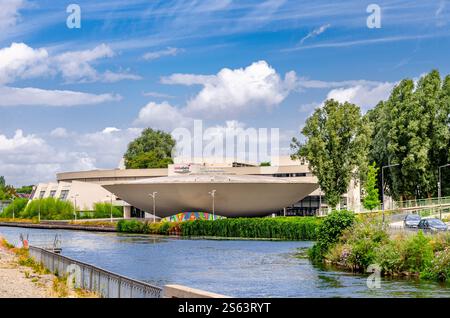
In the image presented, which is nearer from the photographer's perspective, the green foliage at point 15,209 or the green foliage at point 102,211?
the green foliage at point 102,211

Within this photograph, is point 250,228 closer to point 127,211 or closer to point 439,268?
point 439,268

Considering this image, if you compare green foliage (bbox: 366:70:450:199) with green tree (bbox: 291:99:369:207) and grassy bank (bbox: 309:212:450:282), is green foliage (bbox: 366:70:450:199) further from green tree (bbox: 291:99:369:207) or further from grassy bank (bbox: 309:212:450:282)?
grassy bank (bbox: 309:212:450:282)

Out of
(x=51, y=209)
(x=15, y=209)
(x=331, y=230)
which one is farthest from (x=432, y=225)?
(x=15, y=209)

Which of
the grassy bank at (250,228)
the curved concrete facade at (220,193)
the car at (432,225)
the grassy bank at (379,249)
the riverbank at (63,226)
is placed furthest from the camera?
the riverbank at (63,226)

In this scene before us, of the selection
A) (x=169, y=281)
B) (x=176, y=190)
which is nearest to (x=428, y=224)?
(x=169, y=281)

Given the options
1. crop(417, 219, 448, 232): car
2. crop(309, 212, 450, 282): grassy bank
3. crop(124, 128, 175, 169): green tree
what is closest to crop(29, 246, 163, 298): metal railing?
crop(309, 212, 450, 282): grassy bank

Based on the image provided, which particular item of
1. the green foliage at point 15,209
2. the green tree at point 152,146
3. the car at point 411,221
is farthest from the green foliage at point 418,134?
the green foliage at point 15,209

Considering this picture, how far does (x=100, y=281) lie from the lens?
24531 mm

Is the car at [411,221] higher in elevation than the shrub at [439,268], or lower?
higher

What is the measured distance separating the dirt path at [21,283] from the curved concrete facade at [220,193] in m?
56.2

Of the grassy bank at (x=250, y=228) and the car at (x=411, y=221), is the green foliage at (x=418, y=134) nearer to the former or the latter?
the grassy bank at (x=250, y=228)

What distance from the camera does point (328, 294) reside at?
103 feet

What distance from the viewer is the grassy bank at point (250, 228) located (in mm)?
79125
